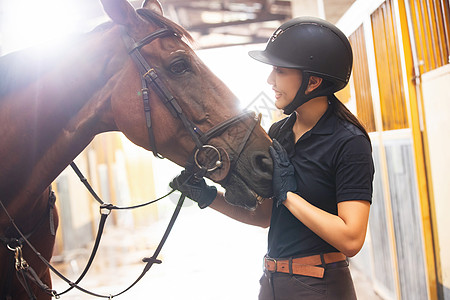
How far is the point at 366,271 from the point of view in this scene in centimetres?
345

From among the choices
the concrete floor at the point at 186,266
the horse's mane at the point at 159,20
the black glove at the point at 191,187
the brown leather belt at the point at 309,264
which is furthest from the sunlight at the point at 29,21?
the brown leather belt at the point at 309,264

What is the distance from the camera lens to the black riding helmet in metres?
1.13

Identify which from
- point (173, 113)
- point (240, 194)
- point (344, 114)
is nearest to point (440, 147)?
point (344, 114)

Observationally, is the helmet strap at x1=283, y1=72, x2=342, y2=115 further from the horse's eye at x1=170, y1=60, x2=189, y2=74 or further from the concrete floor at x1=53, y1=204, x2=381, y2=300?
the concrete floor at x1=53, y1=204, x2=381, y2=300

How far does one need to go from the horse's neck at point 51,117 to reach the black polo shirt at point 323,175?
655 millimetres

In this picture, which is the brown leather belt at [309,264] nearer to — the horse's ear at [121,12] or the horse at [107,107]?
the horse at [107,107]

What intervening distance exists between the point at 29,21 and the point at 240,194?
456 cm

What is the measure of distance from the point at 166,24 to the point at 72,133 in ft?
1.53

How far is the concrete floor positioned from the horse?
2.37 m

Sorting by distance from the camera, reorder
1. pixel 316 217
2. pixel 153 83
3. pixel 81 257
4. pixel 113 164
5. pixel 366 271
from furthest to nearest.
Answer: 1. pixel 113 164
2. pixel 81 257
3. pixel 366 271
4. pixel 153 83
5. pixel 316 217

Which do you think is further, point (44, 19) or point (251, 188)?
point (44, 19)

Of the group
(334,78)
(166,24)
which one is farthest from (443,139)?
(166,24)

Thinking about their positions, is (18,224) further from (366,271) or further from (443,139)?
(366,271)

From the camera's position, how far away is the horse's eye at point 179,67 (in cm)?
121
